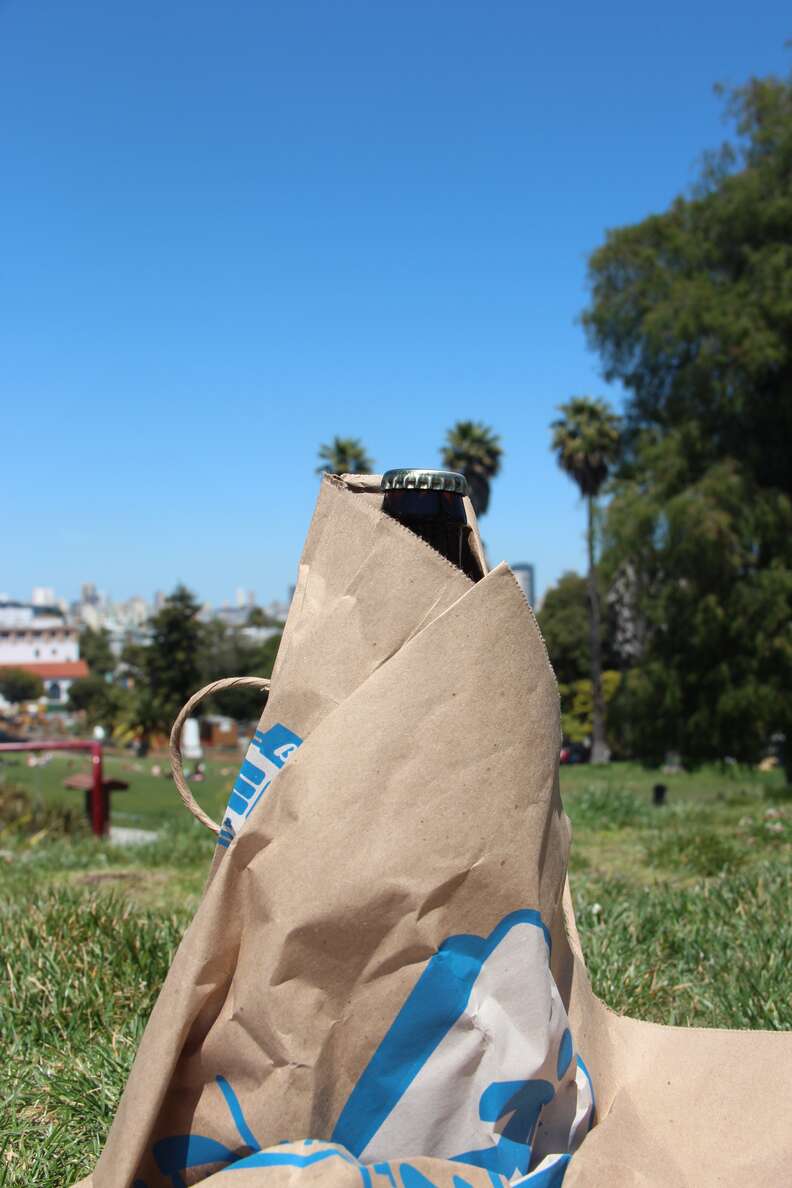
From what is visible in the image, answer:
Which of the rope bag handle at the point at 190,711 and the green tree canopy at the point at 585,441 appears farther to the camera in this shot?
the green tree canopy at the point at 585,441

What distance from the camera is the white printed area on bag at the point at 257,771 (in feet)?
5.19

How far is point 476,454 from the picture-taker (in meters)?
36.7

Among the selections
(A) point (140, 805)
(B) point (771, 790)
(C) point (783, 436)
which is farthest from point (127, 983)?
(A) point (140, 805)

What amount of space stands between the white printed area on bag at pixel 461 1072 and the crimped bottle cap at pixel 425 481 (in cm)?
69

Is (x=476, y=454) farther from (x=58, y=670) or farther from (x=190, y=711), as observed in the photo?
(x=58, y=670)

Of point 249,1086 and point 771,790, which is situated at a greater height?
point 249,1086

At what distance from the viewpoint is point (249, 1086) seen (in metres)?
1.43

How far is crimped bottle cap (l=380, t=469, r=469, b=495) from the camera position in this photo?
164 cm

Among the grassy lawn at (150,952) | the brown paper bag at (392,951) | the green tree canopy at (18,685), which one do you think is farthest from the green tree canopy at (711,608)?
the green tree canopy at (18,685)

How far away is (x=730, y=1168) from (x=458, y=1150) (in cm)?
45

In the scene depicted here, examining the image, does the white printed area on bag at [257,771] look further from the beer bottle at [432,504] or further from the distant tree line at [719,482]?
the distant tree line at [719,482]

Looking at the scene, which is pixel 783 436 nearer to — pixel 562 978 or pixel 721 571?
pixel 721 571

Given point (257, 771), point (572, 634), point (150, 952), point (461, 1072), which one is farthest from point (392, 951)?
point (572, 634)

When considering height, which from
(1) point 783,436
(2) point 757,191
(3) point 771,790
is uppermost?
(2) point 757,191
